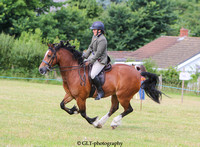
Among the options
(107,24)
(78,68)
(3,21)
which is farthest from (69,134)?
(107,24)

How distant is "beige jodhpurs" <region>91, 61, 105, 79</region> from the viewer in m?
9.57

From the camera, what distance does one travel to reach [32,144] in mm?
7027

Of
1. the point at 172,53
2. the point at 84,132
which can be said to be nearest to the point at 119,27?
the point at 172,53

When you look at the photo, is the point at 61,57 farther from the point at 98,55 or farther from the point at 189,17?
the point at 189,17

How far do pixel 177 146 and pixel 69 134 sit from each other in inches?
97.3

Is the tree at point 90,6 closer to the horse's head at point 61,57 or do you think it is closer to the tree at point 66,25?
the tree at point 66,25

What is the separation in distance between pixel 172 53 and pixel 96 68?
30.2m

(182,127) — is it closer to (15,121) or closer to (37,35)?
(15,121)

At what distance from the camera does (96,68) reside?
9641mm

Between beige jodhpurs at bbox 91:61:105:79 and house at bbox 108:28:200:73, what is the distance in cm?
2407

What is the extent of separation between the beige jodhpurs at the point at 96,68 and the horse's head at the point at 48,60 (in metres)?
1.05

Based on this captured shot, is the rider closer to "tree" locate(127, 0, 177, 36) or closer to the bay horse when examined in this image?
the bay horse

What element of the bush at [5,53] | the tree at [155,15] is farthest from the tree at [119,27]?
the bush at [5,53]


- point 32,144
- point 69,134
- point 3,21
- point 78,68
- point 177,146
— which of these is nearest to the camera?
point 32,144
